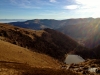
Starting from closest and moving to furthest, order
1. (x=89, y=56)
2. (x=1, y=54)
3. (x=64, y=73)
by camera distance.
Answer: (x=64, y=73) → (x=1, y=54) → (x=89, y=56)

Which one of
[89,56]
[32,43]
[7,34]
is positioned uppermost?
[7,34]

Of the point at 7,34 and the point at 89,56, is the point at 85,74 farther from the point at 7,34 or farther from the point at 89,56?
the point at 89,56

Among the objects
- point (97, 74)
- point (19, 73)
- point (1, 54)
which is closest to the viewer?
point (19, 73)

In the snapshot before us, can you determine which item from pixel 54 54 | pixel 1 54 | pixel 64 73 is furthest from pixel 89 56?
pixel 64 73

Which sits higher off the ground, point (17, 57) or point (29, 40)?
point (17, 57)

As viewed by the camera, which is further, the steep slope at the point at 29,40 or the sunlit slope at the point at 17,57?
the steep slope at the point at 29,40

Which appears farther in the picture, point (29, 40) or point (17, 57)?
point (29, 40)

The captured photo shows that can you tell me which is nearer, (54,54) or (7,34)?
(7,34)

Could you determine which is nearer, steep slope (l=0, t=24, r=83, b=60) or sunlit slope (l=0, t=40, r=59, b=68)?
sunlit slope (l=0, t=40, r=59, b=68)

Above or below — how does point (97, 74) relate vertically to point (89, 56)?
above

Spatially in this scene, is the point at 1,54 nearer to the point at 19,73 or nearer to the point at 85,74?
the point at 19,73
